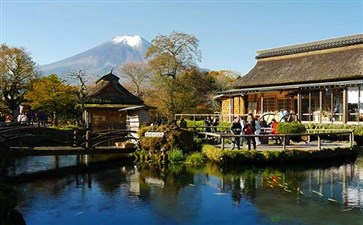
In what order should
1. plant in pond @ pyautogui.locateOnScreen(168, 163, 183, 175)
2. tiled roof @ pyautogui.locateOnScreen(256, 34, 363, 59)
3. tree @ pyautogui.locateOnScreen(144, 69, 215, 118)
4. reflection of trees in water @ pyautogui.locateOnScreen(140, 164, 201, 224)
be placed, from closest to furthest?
reflection of trees in water @ pyautogui.locateOnScreen(140, 164, 201, 224), plant in pond @ pyautogui.locateOnScreen(168, 163, 183, 175), tiled roof @ pyautogui.locateOnScreen(256, 34, 363, 59), tree @ pyautogui.locateOnScreen(144, 69, 215, 118)

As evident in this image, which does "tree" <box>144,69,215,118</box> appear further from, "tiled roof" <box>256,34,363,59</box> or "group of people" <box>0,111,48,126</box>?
"group of people" <box>0,111,48,126</box>

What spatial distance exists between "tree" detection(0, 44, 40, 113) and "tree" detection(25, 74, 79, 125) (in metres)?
8.68

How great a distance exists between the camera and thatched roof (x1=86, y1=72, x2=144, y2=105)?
134ft

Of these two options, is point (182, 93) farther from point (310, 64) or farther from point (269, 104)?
point (310, 64)

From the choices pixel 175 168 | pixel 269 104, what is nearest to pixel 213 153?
pixel 175 168

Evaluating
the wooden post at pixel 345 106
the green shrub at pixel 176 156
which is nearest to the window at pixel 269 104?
the wooden post at pixel 345 106

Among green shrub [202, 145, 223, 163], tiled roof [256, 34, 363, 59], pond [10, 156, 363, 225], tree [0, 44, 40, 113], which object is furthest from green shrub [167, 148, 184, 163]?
tree [0, 44, 40, 113]

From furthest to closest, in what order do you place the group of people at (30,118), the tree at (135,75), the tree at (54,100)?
the tree at (135,75)
the tree at (54,100)
the group of people at (30,118)

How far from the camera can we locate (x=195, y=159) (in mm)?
18172

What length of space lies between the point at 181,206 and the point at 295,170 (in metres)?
6.64

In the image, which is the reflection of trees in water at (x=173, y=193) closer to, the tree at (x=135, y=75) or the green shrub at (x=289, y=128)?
the green shrub at (x=289, y=128)

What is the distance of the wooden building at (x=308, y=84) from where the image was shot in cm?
2739

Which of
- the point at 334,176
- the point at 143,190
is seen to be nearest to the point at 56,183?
the point at 143,190

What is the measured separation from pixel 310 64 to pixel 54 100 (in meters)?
23.4
